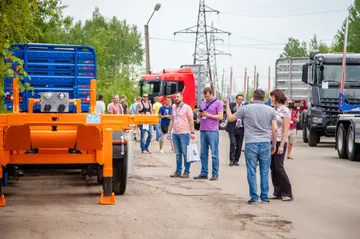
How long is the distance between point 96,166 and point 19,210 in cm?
197

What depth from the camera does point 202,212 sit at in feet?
40.1

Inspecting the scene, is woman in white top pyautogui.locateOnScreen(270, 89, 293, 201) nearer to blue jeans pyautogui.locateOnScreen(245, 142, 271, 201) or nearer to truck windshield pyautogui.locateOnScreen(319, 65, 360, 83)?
blue jeans pyautogui.locateOnScreen(245, 142, 271, 201)

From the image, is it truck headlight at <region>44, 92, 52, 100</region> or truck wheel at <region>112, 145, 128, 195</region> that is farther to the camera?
truck wheel at <region>112, 145, 128, 195</region>

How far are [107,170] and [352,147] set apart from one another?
12.5m

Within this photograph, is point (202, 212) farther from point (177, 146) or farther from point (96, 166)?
point (177, 146)

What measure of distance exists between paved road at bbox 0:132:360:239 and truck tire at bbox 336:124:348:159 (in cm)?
651

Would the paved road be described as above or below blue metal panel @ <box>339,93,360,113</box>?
below

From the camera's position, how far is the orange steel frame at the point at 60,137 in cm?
1291

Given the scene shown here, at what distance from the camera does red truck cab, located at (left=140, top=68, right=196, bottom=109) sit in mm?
44156

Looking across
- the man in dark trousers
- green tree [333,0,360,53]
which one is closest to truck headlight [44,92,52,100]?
the man in dark trousers

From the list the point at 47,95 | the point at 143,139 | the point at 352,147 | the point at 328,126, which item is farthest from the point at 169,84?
the point at 47,95

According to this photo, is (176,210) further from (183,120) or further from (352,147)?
(352,147)

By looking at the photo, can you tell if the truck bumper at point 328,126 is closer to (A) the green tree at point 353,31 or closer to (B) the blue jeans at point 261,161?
(B) the blue jeans at point 261,161

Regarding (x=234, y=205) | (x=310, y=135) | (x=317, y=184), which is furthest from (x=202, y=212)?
(x=310, y=135)
